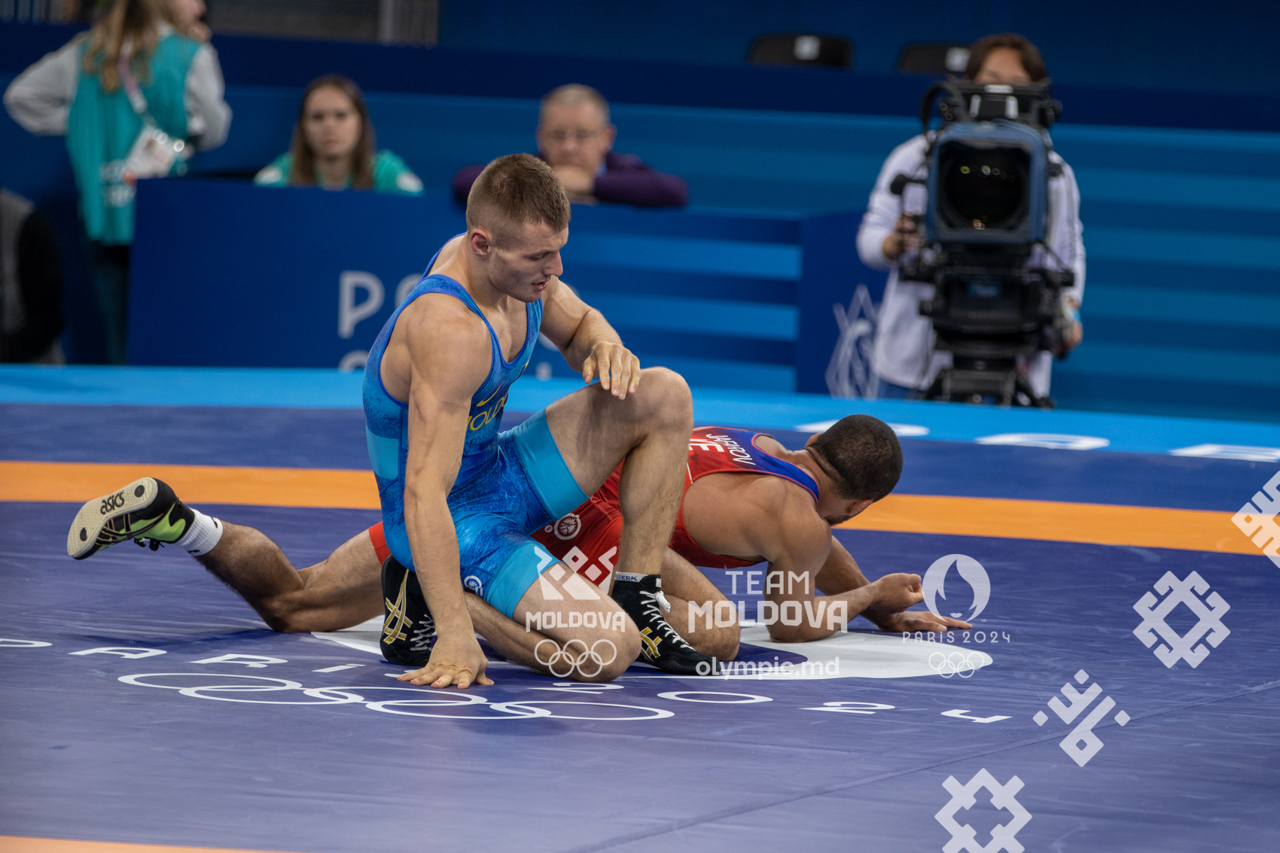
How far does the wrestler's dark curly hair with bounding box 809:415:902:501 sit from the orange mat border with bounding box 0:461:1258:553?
1140mm

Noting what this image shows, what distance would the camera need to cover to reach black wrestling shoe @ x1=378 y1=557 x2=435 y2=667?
10.9 feet

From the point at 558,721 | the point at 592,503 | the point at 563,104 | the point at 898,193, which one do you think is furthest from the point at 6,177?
the point at 558,721

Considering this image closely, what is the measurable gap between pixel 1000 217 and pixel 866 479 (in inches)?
→ 112

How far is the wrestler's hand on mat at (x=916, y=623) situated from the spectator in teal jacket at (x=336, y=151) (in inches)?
165

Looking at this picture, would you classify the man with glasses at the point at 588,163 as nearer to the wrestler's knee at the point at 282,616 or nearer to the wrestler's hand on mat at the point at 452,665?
the wrestler's knee at the point at 282,616

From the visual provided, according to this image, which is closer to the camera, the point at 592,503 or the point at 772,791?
the point at 772,791

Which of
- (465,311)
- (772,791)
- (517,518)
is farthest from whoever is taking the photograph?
(517,518)

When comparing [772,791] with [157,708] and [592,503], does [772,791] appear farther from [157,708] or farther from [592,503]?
[592,503]

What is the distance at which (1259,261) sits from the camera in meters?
8.26

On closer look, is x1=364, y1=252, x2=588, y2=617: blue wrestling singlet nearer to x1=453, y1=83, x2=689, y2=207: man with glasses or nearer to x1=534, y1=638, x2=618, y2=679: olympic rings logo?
x1=534, y1=638, x2=618, y2=679: olympic rings logo

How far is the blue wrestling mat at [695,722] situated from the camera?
2.31 metres

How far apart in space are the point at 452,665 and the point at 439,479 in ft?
1.10

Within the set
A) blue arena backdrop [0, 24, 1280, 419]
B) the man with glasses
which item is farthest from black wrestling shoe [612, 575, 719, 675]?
blue arena backdrop [0, 24, 1280, 419]

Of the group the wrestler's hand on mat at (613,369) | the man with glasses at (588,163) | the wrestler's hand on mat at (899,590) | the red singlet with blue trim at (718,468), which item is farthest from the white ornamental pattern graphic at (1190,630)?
the man with glasses at (588,163)
